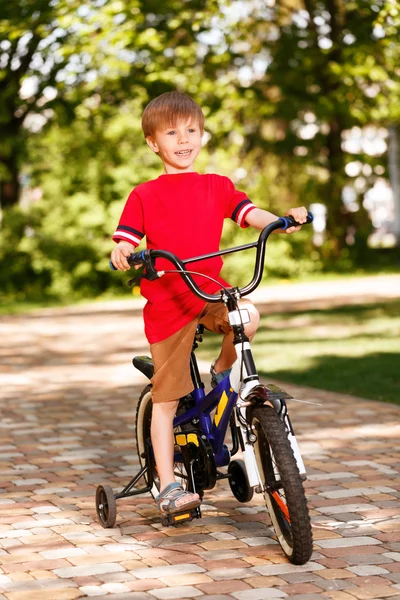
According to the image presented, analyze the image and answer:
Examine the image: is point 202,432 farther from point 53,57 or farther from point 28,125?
point 28,125

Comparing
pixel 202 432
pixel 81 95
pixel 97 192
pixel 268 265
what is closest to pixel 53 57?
pixel 81 95

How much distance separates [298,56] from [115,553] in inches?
662

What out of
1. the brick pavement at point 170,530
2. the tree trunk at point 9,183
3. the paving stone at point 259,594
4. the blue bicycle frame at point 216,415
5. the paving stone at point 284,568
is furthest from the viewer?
the tree trunk at point 9,183

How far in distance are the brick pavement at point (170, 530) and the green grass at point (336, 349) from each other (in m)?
0.45

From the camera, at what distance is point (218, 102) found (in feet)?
61.2

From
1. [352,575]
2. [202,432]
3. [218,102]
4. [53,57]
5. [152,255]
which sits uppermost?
[53,57]

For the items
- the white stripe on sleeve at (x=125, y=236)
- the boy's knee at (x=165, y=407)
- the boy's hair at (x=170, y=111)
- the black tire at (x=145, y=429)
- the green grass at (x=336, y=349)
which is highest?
the boy's hair at (x=170, y=111)

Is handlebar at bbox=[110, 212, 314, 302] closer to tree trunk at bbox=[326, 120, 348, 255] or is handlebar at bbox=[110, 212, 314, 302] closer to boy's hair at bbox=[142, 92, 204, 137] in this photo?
boy's hair at bbox=[142, 92, 204, 137]

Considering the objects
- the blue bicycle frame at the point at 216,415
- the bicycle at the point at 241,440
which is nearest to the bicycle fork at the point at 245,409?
the bicycle at the point at 241,440

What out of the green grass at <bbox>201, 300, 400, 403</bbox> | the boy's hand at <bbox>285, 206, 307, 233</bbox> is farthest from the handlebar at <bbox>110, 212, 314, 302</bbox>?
the green grass at <bbox>201, 300, 400, 403</bbox>

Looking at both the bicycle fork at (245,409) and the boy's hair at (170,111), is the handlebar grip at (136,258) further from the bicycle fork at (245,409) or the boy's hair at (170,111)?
the boy's hair at (170,111)

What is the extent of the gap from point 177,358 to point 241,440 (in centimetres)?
49

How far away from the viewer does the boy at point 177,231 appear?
14.7 ft

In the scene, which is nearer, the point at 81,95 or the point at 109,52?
the point at 109,52
